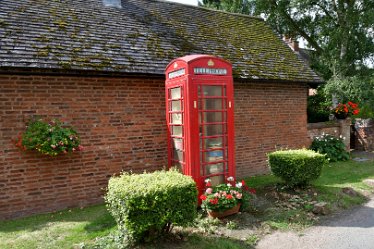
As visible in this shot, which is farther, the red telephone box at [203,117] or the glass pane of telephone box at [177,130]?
the glass pane of telephone box at [177,130]

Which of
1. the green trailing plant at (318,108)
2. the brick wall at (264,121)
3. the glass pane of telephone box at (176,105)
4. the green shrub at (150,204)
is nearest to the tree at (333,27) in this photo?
the green trailing plant at (318,108)

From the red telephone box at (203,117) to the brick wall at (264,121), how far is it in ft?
10.3

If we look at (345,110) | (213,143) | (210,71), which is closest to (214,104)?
(210,71)

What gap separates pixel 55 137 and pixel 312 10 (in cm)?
1502

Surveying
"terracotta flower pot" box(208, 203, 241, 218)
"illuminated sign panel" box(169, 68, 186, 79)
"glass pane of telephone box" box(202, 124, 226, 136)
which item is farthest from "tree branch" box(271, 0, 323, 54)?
"terracotta flower pot" box(208, 203, 241, 218)

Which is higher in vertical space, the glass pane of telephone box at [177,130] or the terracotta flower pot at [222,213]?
the glass pane of telephone box at [177,130]

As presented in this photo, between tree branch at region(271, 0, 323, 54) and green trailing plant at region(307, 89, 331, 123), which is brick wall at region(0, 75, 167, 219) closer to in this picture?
green trailing plant at region(307, 89, 331, 123)

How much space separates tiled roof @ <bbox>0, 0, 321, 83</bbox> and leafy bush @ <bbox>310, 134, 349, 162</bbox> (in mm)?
2552

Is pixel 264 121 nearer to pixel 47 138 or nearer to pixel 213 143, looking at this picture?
pixel 213 143

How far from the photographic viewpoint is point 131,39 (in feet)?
27.7

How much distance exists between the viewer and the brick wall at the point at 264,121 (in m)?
9.45

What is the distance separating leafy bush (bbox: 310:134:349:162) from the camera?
37.9 feet

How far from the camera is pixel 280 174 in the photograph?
7.18m

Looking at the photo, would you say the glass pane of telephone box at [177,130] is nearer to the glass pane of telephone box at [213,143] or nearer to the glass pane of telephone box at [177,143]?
the glass pane of telephone box at [177,143]
